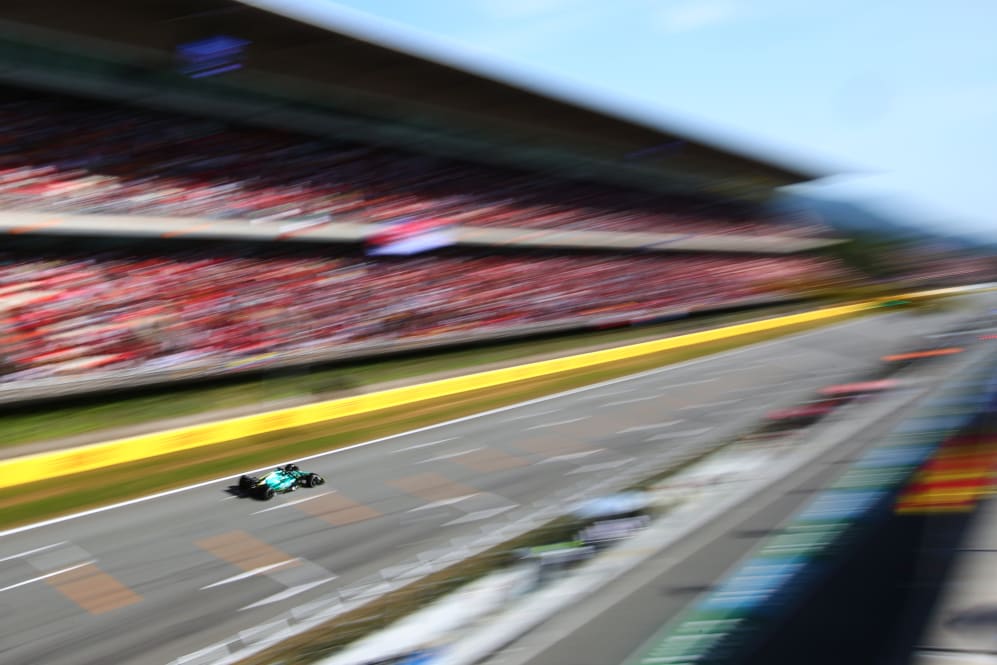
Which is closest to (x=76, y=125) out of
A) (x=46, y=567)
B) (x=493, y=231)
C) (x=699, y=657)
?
(x=46, y=567)

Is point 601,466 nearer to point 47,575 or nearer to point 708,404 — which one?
point 708,404

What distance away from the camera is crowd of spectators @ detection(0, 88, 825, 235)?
14.2m

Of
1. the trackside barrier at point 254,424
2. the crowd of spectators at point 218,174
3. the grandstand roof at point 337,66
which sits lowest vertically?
the trackside barrier at point 254,424

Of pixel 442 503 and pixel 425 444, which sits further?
pixel 425 444

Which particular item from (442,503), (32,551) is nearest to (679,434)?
(442,503)

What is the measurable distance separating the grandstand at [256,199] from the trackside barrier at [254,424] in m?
1.53

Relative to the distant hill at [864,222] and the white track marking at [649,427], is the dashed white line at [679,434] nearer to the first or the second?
the white track marking at [649,427]

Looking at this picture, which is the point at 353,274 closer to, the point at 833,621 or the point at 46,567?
the point at 46,567

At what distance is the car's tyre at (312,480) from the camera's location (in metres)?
10.6

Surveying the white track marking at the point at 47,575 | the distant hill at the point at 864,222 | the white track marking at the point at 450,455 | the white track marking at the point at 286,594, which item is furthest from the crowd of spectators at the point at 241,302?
the distant hill at the point at 864,222

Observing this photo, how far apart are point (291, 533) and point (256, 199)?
1044cm

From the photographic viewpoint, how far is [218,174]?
1725cm

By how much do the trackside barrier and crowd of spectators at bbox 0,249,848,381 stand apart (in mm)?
1861

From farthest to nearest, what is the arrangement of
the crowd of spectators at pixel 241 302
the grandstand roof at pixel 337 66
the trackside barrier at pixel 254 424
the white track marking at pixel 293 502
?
the grandstand roof at pixel 337 66 < the crowd of spectators at pixel 241 302 < the trackside barrier at pixel 254 424 < the white track marking at pixel 293 502
